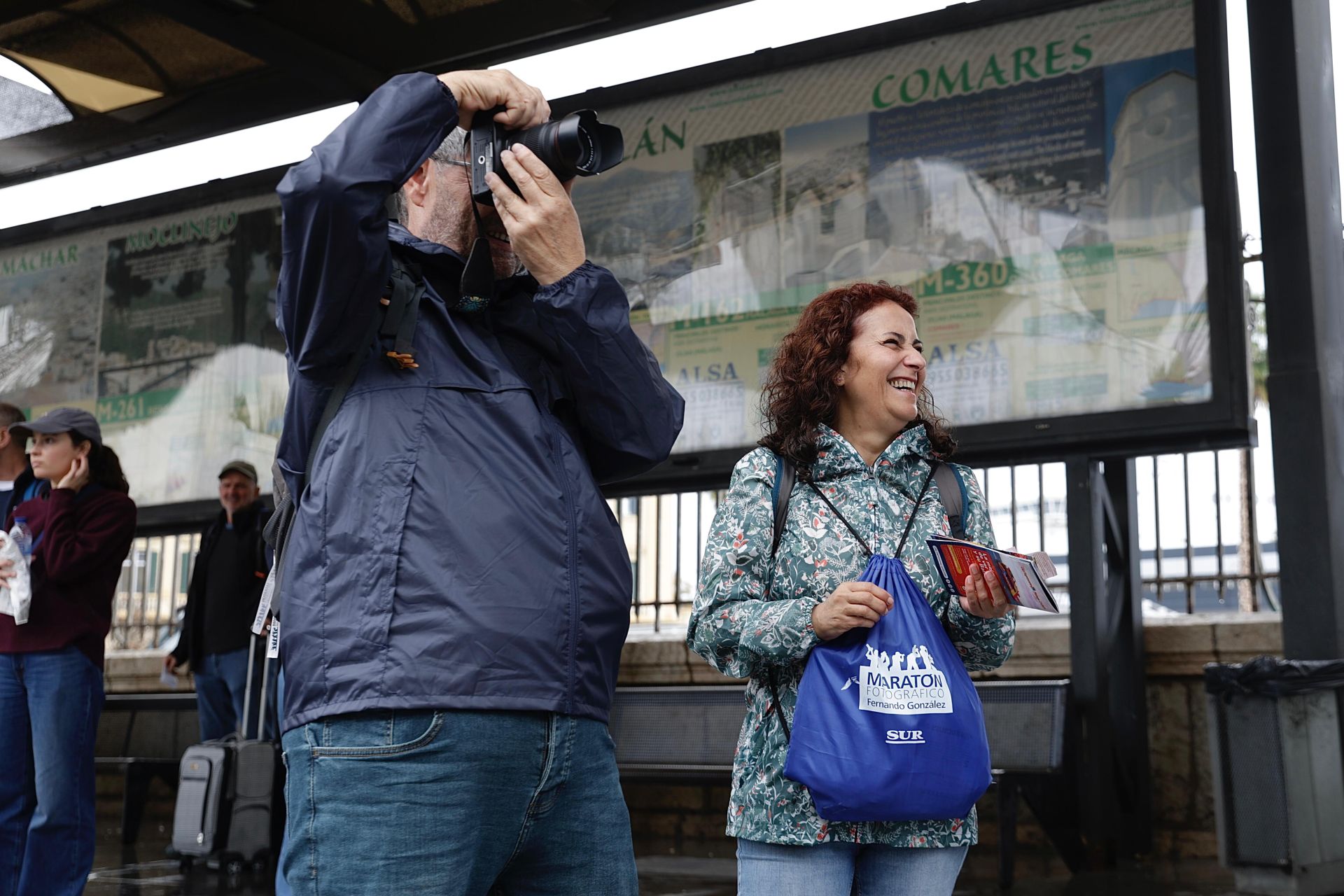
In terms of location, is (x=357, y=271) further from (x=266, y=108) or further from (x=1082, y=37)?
(x=266, y=108)

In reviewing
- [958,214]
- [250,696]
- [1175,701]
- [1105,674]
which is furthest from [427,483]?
[250,696]

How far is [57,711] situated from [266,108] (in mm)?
3588

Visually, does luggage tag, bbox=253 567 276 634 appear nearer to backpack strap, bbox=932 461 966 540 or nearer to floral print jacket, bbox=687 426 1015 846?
floral print jacket, bbox=687 426 1015 846

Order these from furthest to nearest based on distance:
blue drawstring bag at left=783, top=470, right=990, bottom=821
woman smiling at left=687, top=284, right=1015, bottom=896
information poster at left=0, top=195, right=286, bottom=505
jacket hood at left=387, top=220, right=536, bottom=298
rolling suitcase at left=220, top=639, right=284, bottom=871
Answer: information poster at left=0, top=195, right=286, bottom=505, rolling suitcase at left=220, top=639, right=284, bottom=871, woman smiling at left=687, top=284, right=1015, bottom=896, blue drawstring bag at left=783, top=470, right=990, bottom=821, jacket hood at left=387, top=220, right=536, bottom=298

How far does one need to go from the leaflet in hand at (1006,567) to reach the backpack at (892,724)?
8 cm

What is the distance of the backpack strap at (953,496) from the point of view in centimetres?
271

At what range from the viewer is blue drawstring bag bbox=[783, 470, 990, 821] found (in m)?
2.31

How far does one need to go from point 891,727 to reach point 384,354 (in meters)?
1.08

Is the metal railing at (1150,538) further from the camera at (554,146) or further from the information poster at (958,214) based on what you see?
the camera at (554,146)

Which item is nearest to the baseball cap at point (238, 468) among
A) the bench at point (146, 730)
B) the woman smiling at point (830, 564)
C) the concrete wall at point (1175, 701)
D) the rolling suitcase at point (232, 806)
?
the rolling suitcase at point (232, 806)

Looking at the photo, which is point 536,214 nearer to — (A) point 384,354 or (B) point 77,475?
(A) point 384,354

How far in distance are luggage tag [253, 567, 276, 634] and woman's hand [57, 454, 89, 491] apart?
122 inches

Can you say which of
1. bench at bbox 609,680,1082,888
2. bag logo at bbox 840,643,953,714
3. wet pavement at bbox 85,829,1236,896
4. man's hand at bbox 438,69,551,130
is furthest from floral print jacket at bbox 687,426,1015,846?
wet pavement at bbox 85,829,1236,896

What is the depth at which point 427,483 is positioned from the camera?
5.99 feet
